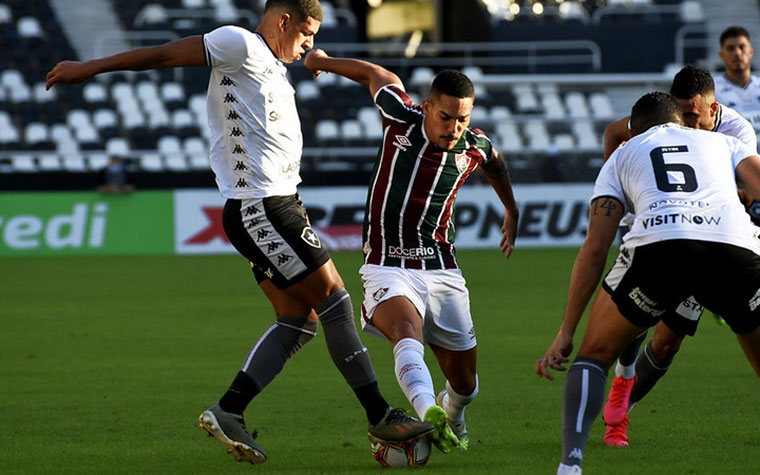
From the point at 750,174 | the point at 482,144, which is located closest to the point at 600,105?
the point at 482,144

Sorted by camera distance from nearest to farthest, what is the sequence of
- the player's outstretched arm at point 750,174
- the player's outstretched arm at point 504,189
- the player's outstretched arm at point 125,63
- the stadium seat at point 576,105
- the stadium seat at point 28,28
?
1. the player's outstretched arm at point 750,174
2. the player's outstretched arm at point 125,63
3. the player's outstretched arm at point 504,189
4. the stadium seat at point 28,28
5. the stadium seat at point 576,105

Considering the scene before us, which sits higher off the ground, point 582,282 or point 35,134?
point 582,282

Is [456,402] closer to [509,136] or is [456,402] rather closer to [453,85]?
[453,85]

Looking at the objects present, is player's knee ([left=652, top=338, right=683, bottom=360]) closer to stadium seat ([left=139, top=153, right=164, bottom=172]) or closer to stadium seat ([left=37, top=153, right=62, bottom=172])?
stadium seat ([left=139, top=153, right=164, bottom=172])

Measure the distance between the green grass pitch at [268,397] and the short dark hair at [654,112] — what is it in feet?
5.35

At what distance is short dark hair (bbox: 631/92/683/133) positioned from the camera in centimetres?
521

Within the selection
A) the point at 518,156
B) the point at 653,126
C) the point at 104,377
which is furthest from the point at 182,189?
the point at 653,126

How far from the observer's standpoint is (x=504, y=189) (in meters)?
6.59

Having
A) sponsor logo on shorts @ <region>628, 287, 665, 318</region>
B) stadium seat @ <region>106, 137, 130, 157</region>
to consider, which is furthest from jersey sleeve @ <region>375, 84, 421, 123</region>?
stadium seat @ <region>106, 137, 130, 157</region>

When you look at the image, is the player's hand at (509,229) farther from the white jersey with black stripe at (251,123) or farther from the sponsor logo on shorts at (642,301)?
the sponsor logo on shorts at (642,301)

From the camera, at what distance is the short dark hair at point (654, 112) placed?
5.21m

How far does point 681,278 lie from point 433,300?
1.66 m

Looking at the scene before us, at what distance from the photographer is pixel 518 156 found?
2347cm

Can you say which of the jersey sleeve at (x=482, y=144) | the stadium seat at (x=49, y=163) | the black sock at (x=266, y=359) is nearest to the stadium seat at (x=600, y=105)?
the stadium seat at (x=49, y=163)
